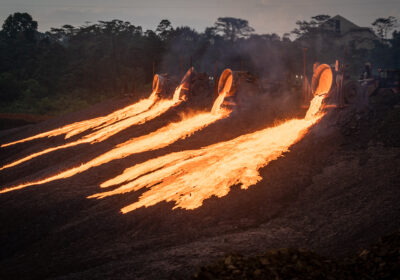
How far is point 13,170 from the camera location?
19.6m

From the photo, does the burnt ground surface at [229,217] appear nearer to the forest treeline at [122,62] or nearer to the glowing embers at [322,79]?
the glowing embers at [322,79]

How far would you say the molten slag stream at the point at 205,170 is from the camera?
10609mm

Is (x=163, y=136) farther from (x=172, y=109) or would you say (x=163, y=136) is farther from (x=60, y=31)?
(x=60, y=31)

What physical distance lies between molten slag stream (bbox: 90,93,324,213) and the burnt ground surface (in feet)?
1.24

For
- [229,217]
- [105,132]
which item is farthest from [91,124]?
[229,217]

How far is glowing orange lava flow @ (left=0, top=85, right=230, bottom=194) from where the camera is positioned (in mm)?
16125

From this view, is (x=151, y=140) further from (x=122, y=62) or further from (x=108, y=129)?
(x=122, y=62)

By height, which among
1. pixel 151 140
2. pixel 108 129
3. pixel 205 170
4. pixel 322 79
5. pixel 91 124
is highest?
pixel 322 79

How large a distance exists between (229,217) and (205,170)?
9.84ft

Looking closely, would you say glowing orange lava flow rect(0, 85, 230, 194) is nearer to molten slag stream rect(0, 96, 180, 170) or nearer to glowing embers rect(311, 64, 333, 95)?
molten slag stream rect(0, 96, 180, 170)

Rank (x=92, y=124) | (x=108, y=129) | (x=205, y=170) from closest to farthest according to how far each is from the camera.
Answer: (x=205, y=170)
(x=108, y=129)
(x=92, y=124)

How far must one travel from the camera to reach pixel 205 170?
12055 millimetres

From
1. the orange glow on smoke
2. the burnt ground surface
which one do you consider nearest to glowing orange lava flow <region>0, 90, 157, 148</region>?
the orange glow on smoke

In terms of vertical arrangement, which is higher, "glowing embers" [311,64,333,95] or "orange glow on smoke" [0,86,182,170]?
"glowing embers" [311,64,333,95]
